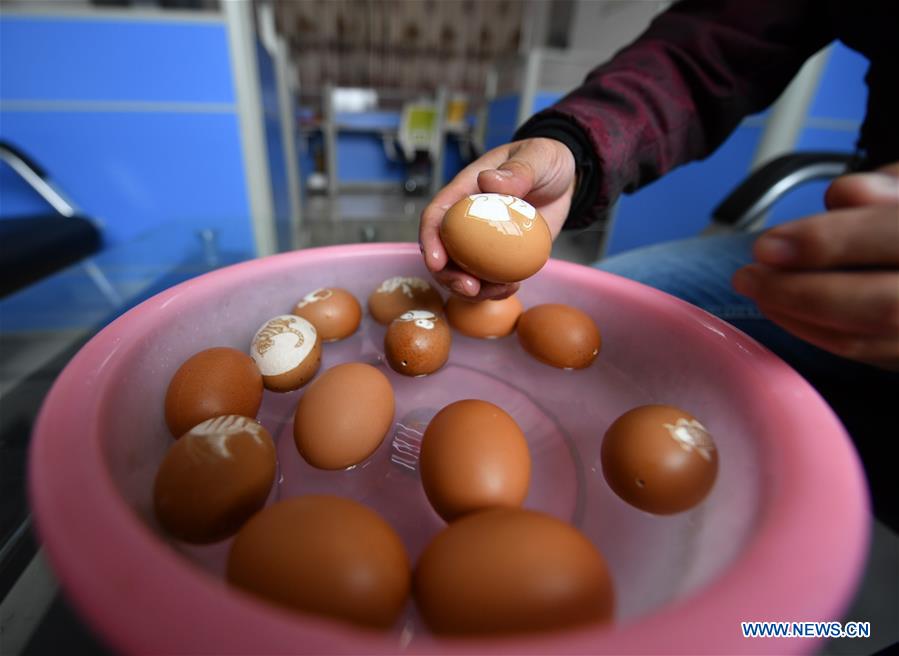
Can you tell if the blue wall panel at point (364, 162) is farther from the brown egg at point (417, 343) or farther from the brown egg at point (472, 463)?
the brown egg at point (472, 463)

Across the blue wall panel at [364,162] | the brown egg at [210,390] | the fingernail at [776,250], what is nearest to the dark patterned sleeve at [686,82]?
the fingernail at [776,250]

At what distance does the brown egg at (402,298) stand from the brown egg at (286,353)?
12 cm

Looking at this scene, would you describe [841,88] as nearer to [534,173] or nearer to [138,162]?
[534,173]

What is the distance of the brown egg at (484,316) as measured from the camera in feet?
2.05

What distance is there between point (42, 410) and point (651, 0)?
7.17ft

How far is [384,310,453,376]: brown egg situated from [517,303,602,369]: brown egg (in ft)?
0.42

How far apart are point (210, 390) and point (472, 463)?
27cm

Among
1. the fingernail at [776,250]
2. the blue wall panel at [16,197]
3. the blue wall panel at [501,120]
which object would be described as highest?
the fingernail at [776,250]

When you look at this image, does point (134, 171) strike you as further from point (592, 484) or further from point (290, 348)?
point (592, 484)

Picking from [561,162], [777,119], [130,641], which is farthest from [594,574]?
[777,119]

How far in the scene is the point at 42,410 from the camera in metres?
0.30

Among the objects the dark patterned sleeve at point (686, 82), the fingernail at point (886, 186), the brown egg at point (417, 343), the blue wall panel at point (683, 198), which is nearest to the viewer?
the fingernail at point (886, 186)

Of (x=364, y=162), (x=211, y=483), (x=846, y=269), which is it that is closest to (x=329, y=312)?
(x=211, y=483)

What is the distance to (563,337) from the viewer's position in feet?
1.87
